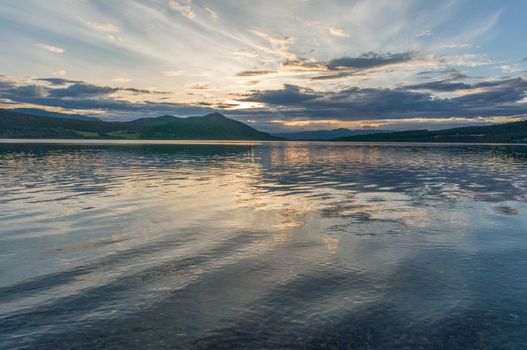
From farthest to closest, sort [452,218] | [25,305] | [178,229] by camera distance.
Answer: [452,218]
[178,229]
[25,305]

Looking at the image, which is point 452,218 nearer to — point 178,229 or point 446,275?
point 446,275

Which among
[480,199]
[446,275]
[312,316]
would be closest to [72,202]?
[312,316]

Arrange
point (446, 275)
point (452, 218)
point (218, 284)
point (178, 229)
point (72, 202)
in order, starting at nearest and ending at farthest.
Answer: point (218, 284) < point (446, 275) < point (178, 229) < point (452, 218) < point (72, 202)

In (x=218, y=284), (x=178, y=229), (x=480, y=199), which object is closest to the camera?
(x=218, y=284)

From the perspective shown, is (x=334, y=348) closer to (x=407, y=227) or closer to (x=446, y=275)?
(x=446, y=275)

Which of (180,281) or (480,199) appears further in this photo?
(480,199)

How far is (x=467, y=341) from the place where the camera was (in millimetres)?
9930

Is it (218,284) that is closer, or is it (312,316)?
(312,316)

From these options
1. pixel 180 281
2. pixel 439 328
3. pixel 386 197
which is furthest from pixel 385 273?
pixel 386 197

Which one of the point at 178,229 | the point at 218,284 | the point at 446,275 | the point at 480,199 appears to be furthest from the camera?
the point at 480,199

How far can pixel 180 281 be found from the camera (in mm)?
13664

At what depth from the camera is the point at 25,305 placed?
455 inches

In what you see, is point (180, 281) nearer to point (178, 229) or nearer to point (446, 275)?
point (178, 229)

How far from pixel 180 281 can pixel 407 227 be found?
1536 cm
